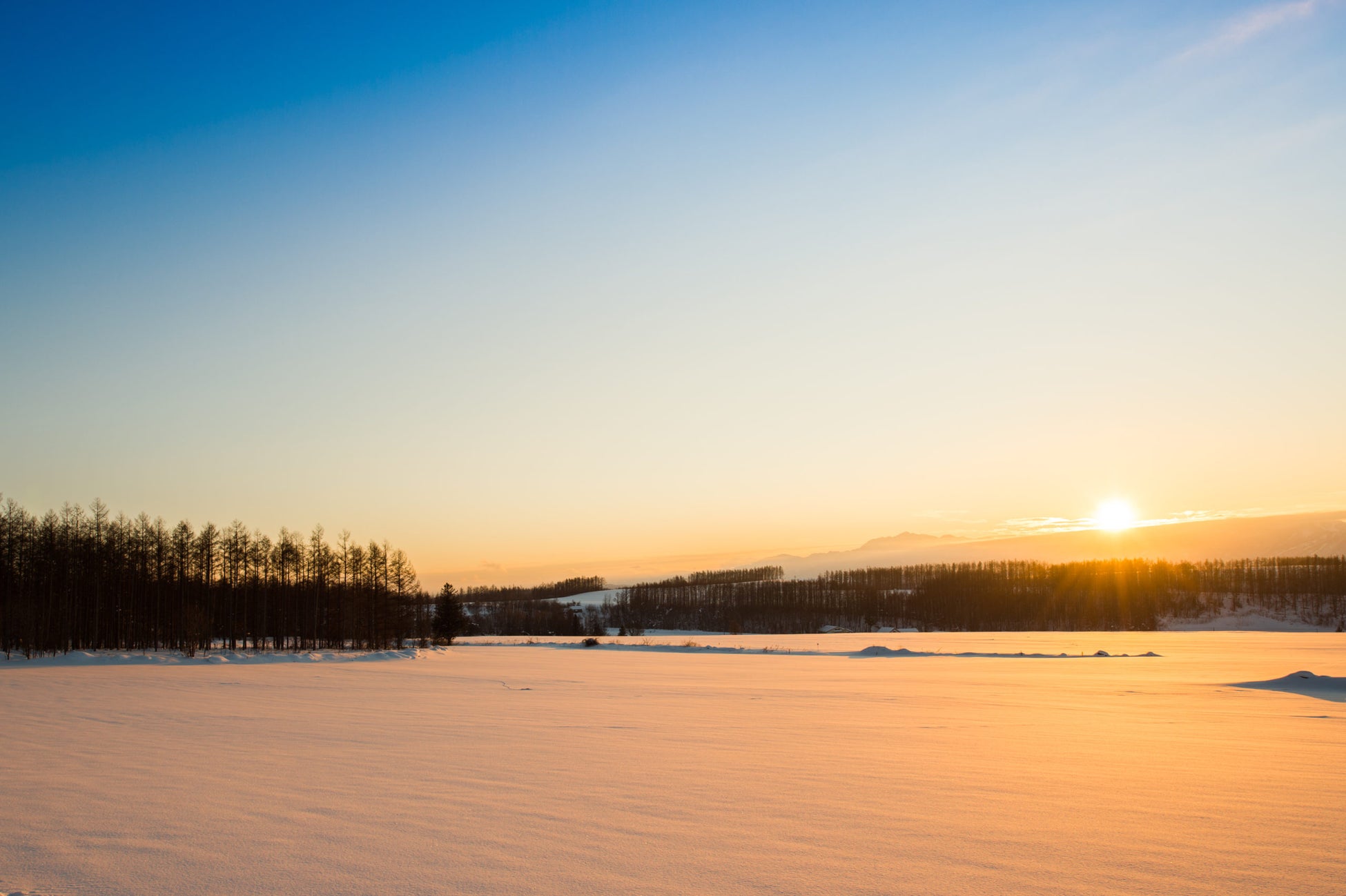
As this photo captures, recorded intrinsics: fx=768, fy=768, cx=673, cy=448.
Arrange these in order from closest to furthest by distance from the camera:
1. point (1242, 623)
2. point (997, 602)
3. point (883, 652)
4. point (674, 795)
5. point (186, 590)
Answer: point (674, 795), point (883, 652), point (186, 590), point (1242, 623), point (997, 602)

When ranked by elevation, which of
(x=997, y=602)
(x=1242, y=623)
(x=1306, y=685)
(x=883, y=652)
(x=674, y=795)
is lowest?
(x=1242, y=623)

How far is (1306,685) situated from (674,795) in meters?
20.6

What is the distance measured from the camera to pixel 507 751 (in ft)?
32.7

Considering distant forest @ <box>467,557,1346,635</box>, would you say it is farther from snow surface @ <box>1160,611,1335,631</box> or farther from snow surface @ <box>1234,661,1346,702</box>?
snow surface @ <box>1234,661,1346,702</box>

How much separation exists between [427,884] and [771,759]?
5.34 meters

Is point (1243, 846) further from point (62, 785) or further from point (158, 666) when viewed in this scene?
point (158, 666)

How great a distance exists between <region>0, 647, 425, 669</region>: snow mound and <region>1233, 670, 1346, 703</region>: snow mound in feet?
116

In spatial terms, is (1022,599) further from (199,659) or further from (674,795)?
(674,795)

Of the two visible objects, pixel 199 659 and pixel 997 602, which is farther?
pixel 997 602

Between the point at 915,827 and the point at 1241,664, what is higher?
the point at 915,827

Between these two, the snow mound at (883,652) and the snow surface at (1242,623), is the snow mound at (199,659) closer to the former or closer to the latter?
the snow mound at (883,652)

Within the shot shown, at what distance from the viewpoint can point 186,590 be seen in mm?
56344

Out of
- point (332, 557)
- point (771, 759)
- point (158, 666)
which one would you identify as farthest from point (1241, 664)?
point (332, 557)

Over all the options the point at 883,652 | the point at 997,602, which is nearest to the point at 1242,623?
the point at 997,602
